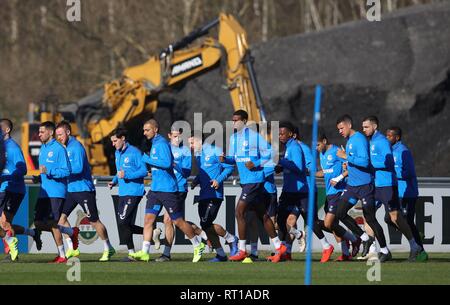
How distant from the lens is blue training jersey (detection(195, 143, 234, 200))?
20844 mm

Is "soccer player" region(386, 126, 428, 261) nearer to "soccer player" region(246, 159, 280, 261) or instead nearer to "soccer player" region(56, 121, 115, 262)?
"soccer player" region(246, 159, 280, 261)

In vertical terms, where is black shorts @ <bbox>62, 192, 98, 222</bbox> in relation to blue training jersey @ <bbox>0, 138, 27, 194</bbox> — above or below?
below

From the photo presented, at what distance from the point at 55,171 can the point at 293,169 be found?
3875mm

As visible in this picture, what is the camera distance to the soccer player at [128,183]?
20578mm

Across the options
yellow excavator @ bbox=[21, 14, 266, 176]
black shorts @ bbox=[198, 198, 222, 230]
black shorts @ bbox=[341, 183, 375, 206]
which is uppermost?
yellow excavator @ bbox=[21, 14, 266, 176]

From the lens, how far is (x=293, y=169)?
67.5 feet

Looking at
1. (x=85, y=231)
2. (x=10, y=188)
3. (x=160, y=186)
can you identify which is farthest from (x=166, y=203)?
(x=85, y=231)

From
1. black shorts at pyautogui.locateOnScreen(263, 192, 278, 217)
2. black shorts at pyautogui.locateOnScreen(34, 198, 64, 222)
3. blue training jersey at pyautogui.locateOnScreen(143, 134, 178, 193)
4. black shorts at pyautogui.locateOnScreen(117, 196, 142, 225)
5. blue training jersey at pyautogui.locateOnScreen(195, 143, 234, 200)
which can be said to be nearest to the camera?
blue training jersey at pyautogui.locateOnScreen(143, 134, 178, 193)

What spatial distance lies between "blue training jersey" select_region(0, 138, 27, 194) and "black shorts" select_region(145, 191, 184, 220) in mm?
2190

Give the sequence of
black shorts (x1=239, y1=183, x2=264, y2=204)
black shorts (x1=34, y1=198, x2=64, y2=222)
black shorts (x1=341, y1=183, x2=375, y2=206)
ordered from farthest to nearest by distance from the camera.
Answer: black shorts (x1=34, y1=198, x2=64, y2=222)
black shorts (x1=239, y1=183, x2=264, y2=204)
black shorts (x1=341, y1=183, x2=375, y2=206)

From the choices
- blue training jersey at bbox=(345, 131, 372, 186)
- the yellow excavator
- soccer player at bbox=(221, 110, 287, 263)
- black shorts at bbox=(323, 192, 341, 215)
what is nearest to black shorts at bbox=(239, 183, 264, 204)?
soccer player at bbox=(221, 110, 287, 263)

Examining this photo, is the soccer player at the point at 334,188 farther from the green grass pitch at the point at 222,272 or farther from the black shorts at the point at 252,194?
the black shorts at the point at 252,194

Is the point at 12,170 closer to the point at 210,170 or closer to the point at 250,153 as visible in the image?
the point at 210,170
